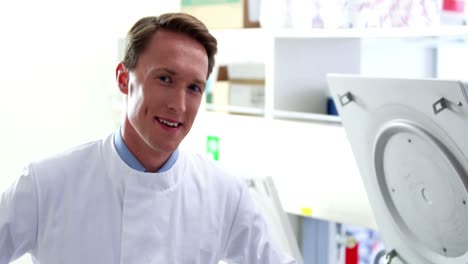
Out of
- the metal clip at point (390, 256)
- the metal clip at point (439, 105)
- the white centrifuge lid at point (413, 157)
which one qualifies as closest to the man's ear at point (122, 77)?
the white centrifuge lid at point (413, 157)

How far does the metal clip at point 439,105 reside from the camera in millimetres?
1457

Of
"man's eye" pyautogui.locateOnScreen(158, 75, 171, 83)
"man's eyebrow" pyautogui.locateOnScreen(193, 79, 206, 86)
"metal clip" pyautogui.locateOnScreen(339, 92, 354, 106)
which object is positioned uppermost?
"man's eye" pyautogui.locateOnScreen(158, 75, 171, 83)

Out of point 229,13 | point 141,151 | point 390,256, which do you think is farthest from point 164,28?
point 229,13

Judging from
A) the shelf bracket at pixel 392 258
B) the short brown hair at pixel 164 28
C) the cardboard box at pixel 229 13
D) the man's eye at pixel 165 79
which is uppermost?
the cardboard box at pixel 229 13

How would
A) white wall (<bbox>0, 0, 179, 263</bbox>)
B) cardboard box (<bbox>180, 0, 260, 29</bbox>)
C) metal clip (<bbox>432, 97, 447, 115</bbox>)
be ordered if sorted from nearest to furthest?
metal clip (<bbox>432, 97, 447, 115</bbox>) < cardboard box (<bbox>180, 0, 260, 29</bbox>) < white wall (<bbox>0, 0, 179, 263</bbox>)

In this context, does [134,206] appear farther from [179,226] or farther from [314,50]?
[314,50]

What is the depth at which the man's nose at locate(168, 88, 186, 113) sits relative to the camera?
146cm

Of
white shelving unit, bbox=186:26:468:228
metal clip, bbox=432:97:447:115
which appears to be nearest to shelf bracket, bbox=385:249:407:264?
white shelving unit, bbox=186:26:468:228

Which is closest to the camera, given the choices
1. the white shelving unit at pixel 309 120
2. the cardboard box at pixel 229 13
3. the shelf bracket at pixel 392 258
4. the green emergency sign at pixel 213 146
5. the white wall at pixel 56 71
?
the shelf bracket at pixel 392 258

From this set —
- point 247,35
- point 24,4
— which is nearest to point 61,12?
point 24,4

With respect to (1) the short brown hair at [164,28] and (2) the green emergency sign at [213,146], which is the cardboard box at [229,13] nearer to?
(2) the green emergency sign at [213,146]

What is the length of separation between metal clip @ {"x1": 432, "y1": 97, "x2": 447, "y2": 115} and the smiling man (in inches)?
19.0

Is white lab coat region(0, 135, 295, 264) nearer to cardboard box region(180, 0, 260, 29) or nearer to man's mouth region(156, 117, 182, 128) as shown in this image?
man's mouth region(156, 117, 182, 128)

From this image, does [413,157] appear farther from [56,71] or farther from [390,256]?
[56,71]
